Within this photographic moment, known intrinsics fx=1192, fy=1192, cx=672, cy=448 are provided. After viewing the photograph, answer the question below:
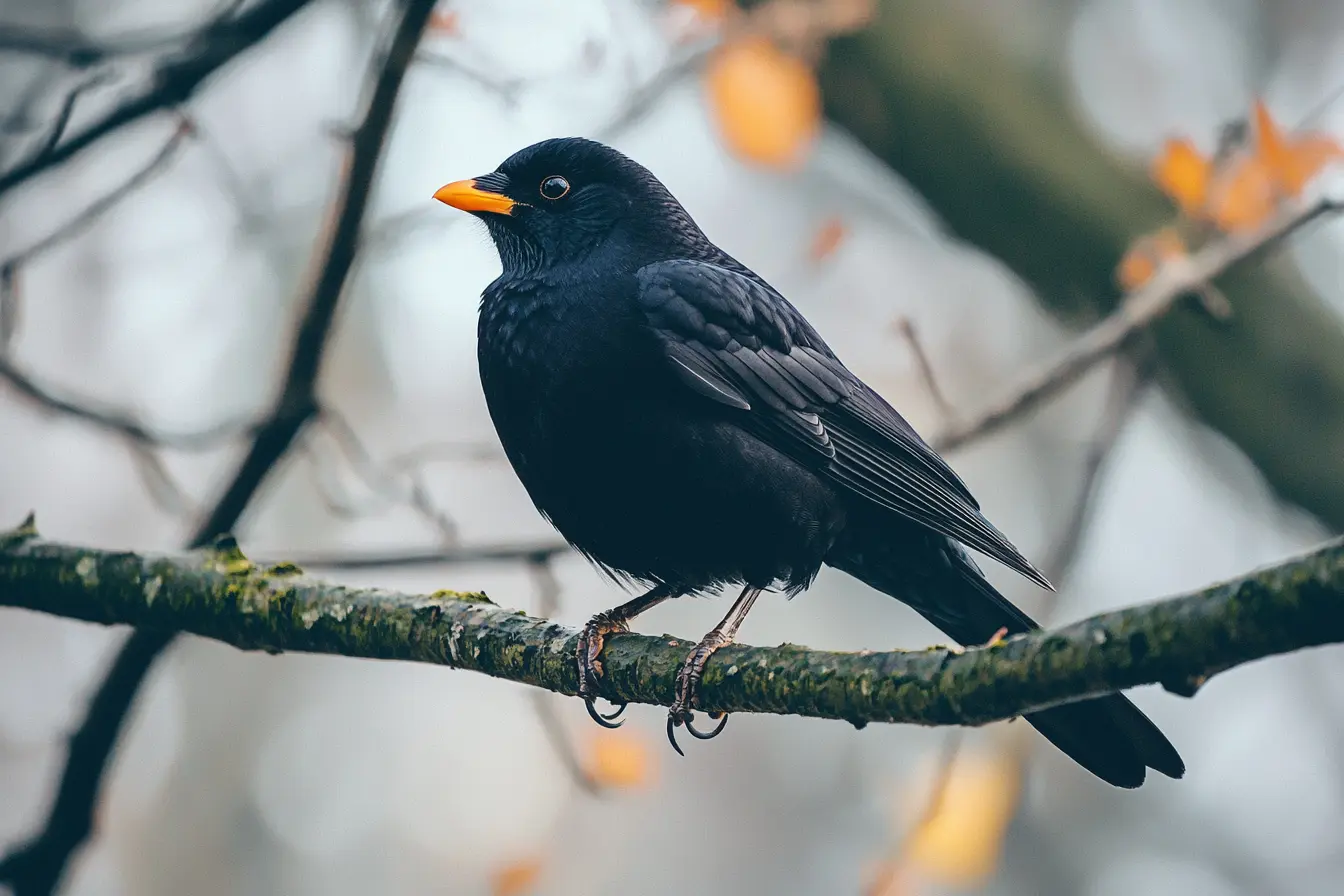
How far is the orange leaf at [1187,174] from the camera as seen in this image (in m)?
4.08

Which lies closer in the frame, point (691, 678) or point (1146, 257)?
point (691, 678)

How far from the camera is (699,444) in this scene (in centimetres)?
322

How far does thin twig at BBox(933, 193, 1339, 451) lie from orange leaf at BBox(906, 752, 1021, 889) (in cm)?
114

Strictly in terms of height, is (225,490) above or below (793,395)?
below

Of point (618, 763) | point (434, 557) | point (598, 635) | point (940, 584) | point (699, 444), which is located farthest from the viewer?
point (618, 763)

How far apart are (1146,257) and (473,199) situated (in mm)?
2292

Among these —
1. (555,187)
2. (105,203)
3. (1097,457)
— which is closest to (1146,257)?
(1097,457)

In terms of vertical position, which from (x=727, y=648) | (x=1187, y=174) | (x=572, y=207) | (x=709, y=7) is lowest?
(x=727, y=648)

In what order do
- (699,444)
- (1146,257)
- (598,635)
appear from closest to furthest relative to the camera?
(598,635) < (699,444) < (1146,257)

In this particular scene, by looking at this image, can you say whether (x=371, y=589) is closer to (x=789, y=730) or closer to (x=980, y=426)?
(x=980, y=426)

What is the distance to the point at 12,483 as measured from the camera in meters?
10.1

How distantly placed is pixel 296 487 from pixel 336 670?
89.6 inches

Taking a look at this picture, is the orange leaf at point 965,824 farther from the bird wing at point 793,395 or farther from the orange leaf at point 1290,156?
the orange leaf at point 1290,156

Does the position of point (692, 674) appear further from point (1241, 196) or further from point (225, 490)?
point (1241, 196)
